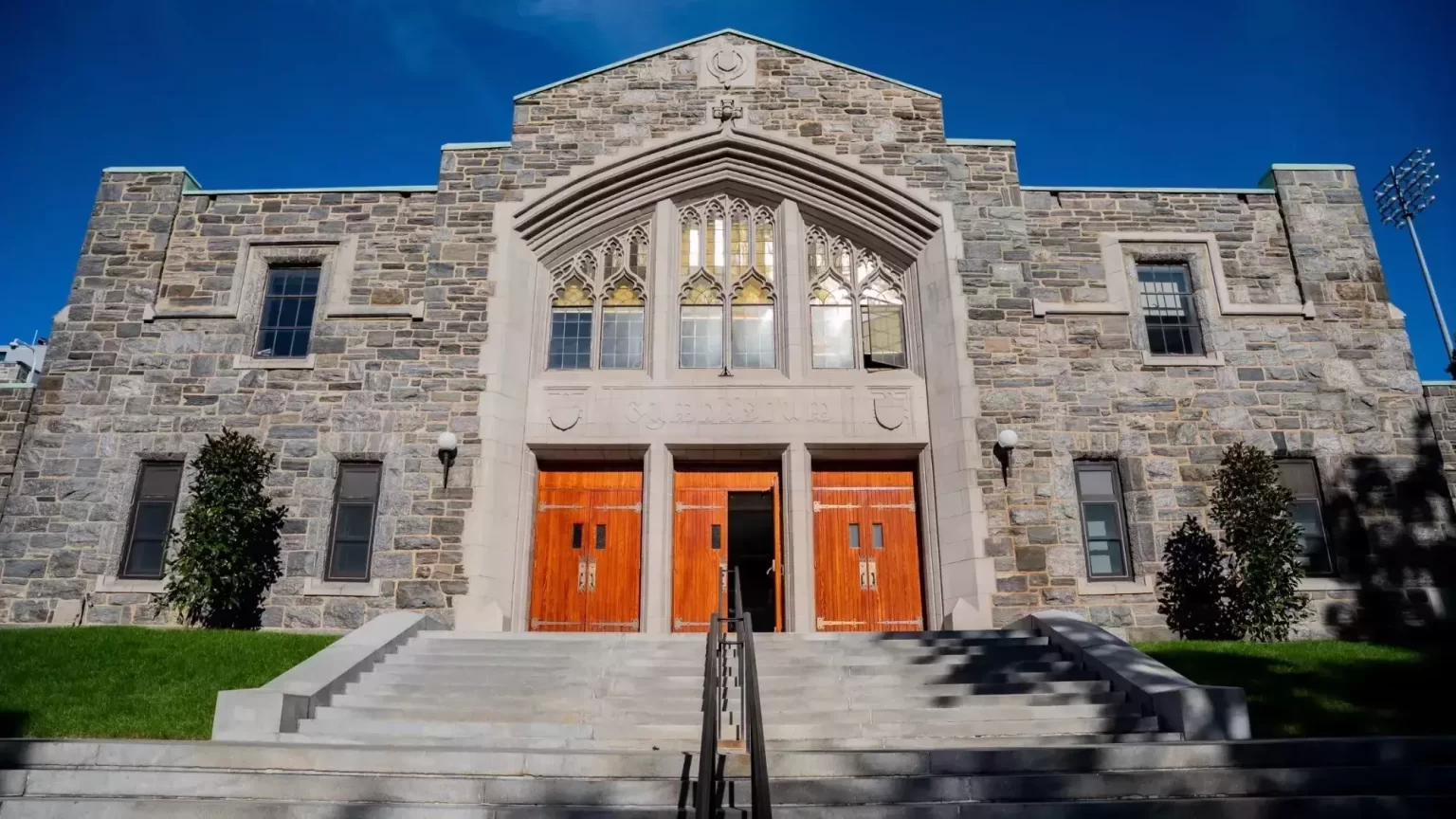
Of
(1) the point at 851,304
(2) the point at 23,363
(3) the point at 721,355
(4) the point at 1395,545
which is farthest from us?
(2) the point at 23,363

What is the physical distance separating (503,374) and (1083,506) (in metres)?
7.61

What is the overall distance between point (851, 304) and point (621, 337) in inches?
130

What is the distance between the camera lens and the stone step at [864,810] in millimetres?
4883

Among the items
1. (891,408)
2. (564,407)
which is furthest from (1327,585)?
(564,407)

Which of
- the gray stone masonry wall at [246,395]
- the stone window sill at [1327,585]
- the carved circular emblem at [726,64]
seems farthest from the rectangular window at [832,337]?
the stone window sill at [1327,585]

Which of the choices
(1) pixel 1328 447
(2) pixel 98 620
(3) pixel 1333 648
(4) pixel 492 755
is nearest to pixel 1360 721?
(3) pixel 1333 648

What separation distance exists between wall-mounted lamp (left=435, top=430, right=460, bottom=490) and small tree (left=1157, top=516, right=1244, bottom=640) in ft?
28.9

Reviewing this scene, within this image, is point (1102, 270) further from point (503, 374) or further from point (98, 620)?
point (98, 620)

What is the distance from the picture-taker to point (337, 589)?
426 inches

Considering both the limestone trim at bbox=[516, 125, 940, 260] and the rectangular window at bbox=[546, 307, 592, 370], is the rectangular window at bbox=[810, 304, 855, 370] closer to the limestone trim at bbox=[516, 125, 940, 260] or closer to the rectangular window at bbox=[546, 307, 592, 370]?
the limestone trim at bbox=[516, 125, 940, 260]

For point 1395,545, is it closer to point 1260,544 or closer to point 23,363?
point 1260,544

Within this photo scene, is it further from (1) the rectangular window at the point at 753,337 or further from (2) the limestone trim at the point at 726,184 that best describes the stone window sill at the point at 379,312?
(1) the rectangular window at the point at 753,337

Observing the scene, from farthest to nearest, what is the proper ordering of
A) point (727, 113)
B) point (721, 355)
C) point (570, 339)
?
1. point (727, 113)
2. point (570, 339)
3. point (721, 355)

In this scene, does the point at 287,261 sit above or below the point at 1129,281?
above
